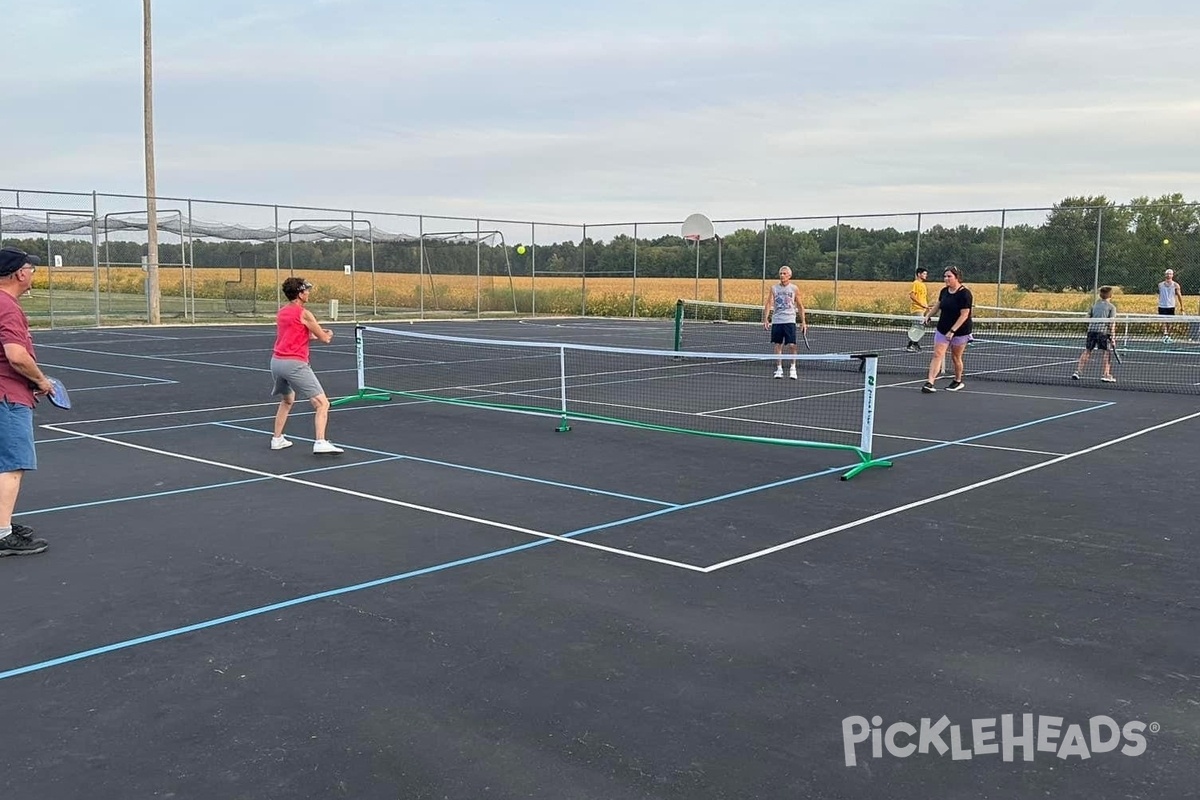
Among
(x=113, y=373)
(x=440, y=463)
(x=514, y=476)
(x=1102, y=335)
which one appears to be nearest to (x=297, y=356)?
(x=440, y=463)

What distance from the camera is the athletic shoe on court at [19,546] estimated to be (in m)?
7.13

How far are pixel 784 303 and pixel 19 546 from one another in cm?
1305

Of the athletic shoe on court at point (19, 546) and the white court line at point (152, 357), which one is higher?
the white court line at point (152, 357)

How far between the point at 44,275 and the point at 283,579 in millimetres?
43406

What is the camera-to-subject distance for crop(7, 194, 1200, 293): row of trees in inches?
1217

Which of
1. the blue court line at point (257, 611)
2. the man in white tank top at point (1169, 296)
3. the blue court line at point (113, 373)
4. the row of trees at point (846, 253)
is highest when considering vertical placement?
the row of trees at point (846, 253)

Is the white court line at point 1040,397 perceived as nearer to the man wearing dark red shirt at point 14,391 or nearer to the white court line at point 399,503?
the white court line at point 399,503

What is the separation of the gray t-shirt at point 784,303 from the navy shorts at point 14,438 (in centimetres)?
1279

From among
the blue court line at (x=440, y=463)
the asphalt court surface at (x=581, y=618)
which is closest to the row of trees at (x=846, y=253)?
the blue court line at (x=440, y=463)

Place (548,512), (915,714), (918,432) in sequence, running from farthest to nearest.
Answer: (918,432) < (548,512) < (915,714)

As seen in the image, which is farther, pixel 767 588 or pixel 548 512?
pixel 548 512

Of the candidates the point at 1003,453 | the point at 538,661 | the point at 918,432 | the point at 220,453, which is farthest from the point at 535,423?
the point at 538,661

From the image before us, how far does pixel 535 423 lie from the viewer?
13438 mm

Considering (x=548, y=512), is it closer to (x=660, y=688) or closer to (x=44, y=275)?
(x=660, y=688)
